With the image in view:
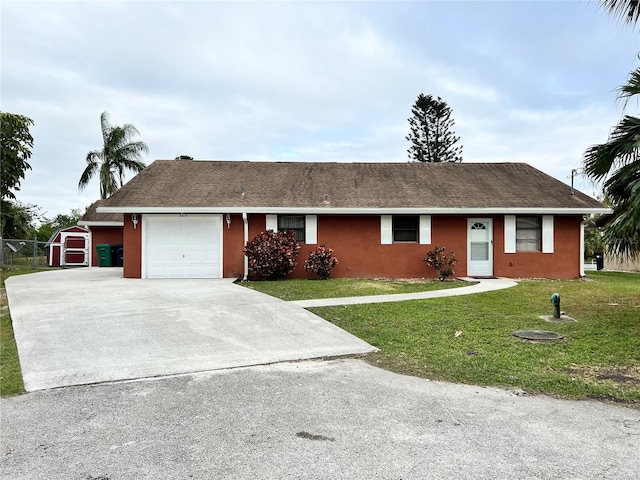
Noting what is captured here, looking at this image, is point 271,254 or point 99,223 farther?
point 99,223

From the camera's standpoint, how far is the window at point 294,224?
14500 mm

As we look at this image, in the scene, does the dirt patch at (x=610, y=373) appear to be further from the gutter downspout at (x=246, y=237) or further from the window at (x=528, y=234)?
the window at (x=528, y=234)

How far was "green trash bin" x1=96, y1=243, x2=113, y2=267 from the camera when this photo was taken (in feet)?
65.8

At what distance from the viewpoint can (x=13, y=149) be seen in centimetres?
1878

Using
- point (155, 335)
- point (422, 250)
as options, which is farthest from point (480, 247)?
point (155, 335)

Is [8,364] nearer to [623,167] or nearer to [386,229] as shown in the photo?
[623,167]

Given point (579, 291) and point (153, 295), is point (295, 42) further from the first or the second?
point (579, 291)

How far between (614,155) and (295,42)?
10.7 m

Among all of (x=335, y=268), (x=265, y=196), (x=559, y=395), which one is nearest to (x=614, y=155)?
(x=559, y=395)

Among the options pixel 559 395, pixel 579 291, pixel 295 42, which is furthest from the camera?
pixel 295 42

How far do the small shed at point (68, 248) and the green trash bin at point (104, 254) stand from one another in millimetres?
2702

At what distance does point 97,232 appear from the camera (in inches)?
829

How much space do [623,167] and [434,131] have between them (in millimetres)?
32930

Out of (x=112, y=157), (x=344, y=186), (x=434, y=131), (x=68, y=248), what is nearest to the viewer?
(x=344, y=186)
